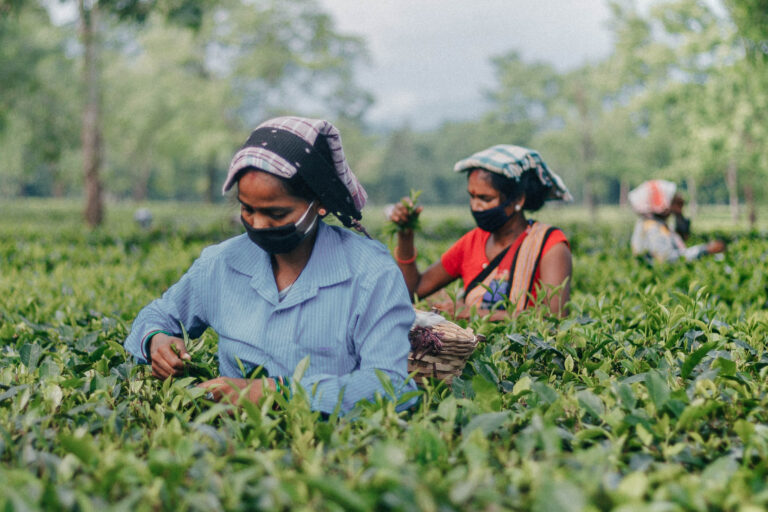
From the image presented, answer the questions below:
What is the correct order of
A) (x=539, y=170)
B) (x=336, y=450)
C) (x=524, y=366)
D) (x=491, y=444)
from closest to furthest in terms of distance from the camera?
(x=336, y=450) < (x=491, y=444) < (x=524, y=366) < (x=539, y=170)

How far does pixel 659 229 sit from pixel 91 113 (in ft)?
40.1

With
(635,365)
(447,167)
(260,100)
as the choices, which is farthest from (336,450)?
(447,167)

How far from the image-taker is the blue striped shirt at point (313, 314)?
6.00 feet

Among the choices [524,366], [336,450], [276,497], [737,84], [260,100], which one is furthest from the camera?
[260,100]

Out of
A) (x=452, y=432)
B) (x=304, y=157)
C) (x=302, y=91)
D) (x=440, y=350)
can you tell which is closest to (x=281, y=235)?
(x=304, y=157)

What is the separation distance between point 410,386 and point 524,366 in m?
0.51

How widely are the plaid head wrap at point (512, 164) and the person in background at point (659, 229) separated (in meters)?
1.80

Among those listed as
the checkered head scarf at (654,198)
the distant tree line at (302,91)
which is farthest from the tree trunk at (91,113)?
the checkered head scarf at (654,198)

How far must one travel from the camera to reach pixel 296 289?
2010 mm

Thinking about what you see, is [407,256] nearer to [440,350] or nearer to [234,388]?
[440,350]

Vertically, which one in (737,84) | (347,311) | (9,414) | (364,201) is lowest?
(9,414)

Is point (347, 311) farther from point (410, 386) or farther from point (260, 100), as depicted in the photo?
point (260, 100)

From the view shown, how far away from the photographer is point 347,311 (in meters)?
1.96

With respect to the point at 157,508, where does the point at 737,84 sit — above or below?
above
